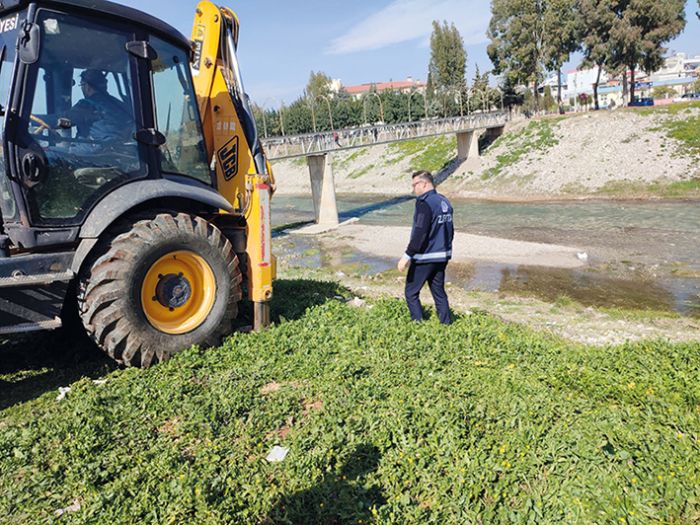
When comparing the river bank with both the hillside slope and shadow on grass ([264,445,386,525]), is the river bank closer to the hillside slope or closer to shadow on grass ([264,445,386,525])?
the hillside slope

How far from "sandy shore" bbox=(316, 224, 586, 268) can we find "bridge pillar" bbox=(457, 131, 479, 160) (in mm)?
19940

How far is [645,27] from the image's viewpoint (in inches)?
1703

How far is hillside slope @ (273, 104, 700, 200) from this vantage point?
3167 centimetres

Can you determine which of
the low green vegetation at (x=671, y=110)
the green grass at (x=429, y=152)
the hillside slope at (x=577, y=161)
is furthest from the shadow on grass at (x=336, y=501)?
the low green vegetation at (x=671, y=110)

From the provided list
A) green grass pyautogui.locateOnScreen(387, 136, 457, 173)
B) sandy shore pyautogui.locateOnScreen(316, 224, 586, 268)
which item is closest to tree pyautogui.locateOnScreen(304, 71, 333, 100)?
green grass pyautogui.locateOnScreen(387, 136, 457, 173)

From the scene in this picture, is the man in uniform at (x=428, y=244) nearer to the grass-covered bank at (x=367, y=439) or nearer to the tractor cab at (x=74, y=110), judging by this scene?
the grass-covered bank at (x=367, y=439)

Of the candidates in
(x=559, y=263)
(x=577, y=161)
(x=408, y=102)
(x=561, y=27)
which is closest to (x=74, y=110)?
(x=559, y=263)

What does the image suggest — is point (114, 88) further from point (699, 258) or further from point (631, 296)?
point (699, 258)

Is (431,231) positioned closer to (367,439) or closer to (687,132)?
(367,439)

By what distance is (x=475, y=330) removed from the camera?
658cm

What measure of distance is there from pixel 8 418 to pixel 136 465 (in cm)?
171

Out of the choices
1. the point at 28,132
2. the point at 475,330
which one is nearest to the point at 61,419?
the point at 28,132

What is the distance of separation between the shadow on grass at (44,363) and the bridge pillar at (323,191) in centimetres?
2359

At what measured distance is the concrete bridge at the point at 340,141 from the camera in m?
30.3
